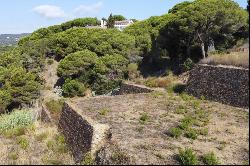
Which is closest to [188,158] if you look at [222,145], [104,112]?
[222,145]

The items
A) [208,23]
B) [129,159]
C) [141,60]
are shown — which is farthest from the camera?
[141,60]

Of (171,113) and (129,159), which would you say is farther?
(171,113)

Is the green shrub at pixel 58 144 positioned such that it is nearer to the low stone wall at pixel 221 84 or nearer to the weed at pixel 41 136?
the weed at pixel 41 136

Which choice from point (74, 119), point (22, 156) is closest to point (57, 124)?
point (74, 119)

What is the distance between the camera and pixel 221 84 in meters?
19.1

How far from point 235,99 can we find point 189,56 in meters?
19.3

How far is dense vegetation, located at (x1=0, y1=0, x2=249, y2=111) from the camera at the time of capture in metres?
34.4

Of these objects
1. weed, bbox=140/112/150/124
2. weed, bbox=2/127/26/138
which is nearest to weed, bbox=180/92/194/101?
weed, bbox=140/112/150/124

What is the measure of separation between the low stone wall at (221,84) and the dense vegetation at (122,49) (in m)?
9.16

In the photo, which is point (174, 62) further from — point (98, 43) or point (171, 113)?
point (171, 113)

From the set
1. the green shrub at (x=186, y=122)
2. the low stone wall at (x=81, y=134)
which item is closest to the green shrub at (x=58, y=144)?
the low stone wall at (x=81, y=134)

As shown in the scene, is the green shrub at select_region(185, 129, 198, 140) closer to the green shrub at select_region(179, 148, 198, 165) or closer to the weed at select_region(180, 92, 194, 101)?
the green shrub at select_region(179, 148, 198, 165)

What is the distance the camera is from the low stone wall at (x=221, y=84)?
57.8 ft

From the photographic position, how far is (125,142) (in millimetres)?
13352
